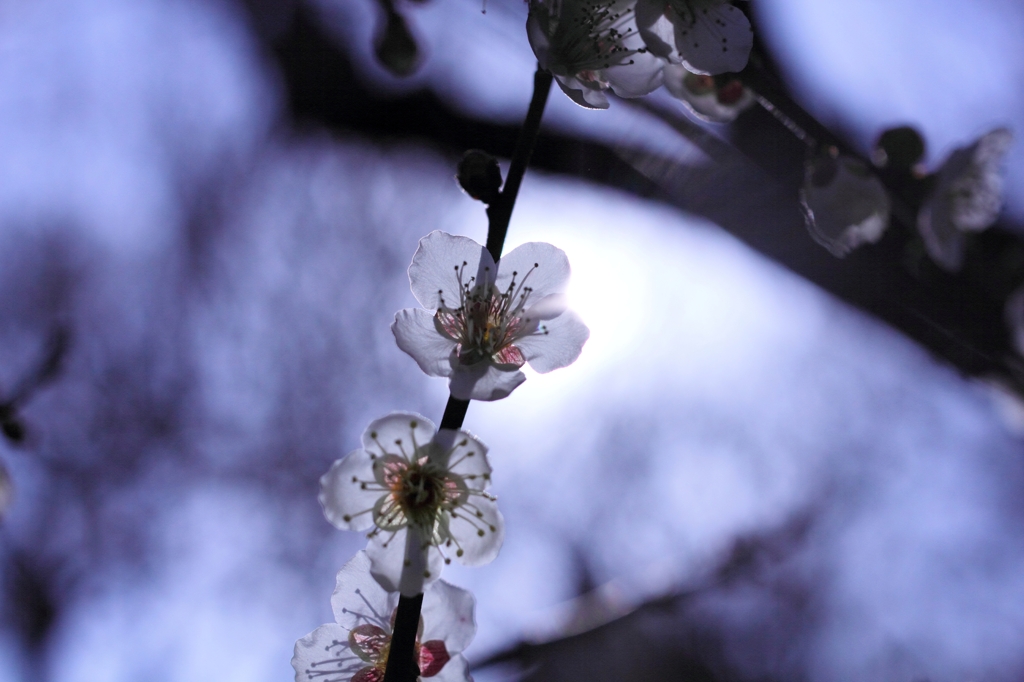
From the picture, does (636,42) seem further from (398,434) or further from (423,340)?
(398,434)

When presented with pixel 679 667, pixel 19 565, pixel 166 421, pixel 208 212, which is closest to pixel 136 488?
pixel 166 421

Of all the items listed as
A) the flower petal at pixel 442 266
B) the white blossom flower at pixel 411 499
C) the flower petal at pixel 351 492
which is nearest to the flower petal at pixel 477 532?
the white blossom flower at pixel 411 499

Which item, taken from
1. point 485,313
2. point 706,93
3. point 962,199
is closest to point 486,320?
point 485,313

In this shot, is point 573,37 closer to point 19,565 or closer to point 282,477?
point 282,477

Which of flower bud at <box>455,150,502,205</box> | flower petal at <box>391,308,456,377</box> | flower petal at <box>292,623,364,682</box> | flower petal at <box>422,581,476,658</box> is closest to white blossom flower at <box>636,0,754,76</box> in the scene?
flower bud at <box>455,150,502,205</box>

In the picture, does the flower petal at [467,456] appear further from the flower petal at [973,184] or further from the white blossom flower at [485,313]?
the flower petal at [973,184]

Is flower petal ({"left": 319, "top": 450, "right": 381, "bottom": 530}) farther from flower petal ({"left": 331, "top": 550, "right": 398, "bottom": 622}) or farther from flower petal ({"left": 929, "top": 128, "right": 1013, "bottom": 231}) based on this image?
flower petal ({"left": 929, "top": 128, "right": 1013, "bottom": 231})
